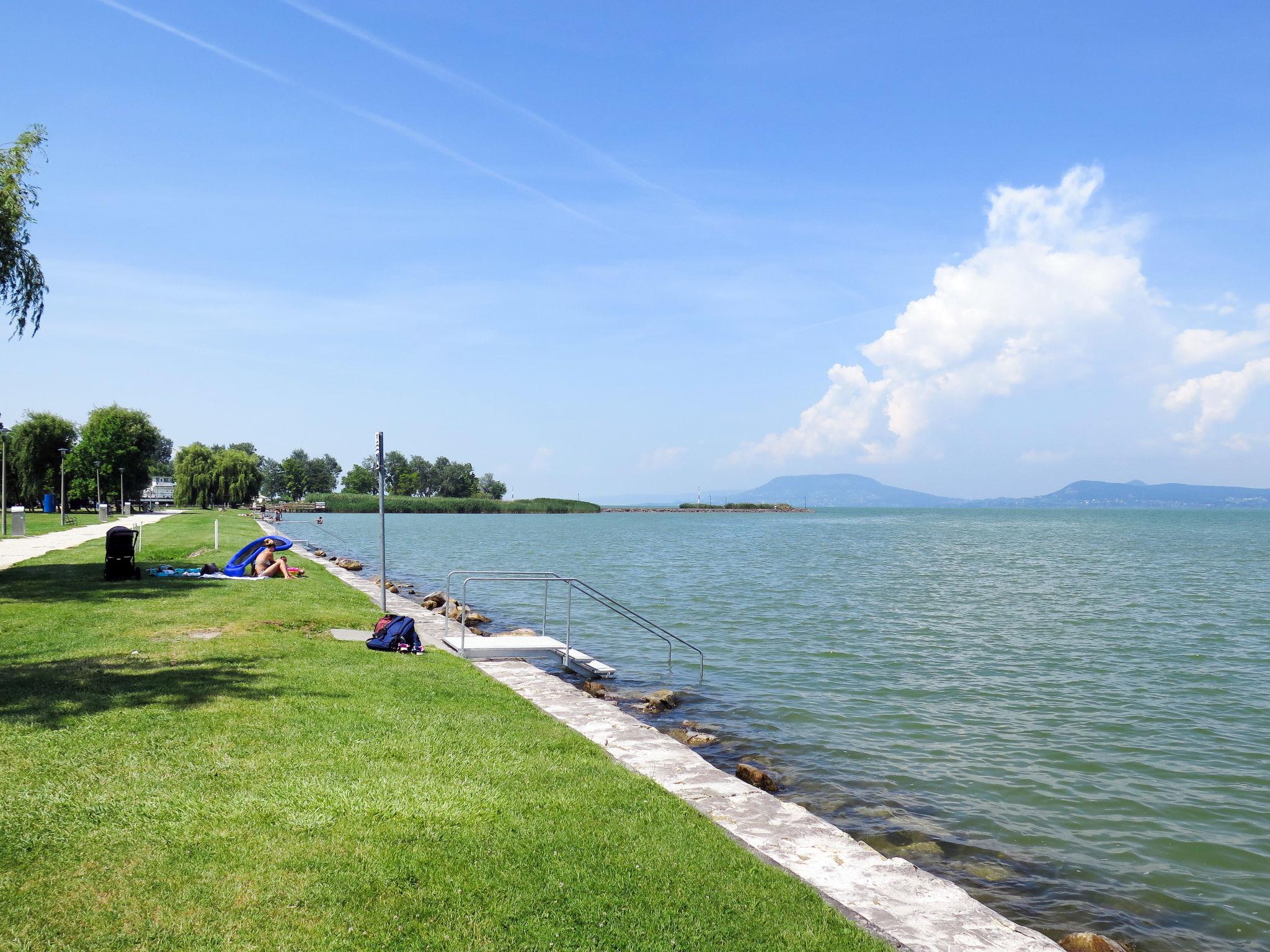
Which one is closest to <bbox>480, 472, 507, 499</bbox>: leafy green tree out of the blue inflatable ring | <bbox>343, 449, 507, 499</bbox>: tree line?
<bbox>343, 449, 507, 499</bbox>: tree line

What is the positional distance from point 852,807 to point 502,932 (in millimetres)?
5322

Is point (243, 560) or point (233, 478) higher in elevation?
point (233, 478)

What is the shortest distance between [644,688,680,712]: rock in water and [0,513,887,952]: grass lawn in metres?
3.13

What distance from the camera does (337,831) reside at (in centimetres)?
552

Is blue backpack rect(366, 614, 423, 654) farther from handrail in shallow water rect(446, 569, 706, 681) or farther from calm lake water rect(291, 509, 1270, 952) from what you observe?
calm lake water rect(291, 509, 1270, 952)

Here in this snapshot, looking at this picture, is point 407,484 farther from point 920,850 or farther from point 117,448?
point 920,850

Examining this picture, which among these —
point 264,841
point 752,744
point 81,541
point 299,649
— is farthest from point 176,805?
point 81,541

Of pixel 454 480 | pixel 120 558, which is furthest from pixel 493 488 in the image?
pixel 120 558

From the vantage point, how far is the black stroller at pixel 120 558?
762 inches

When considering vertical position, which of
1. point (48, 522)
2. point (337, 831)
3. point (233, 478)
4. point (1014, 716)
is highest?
point (233, 478)

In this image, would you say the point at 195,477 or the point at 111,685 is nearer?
the point at 111,685

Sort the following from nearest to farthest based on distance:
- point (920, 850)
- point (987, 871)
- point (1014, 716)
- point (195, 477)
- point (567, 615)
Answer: point (987, 871) → point (920, 850) → point (1014, 716) → point (567, 615) → point (195, 477)

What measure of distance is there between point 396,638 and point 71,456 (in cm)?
7514

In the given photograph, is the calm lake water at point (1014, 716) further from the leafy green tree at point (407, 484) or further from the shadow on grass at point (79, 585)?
the leafy green tree at point (407, 484)
